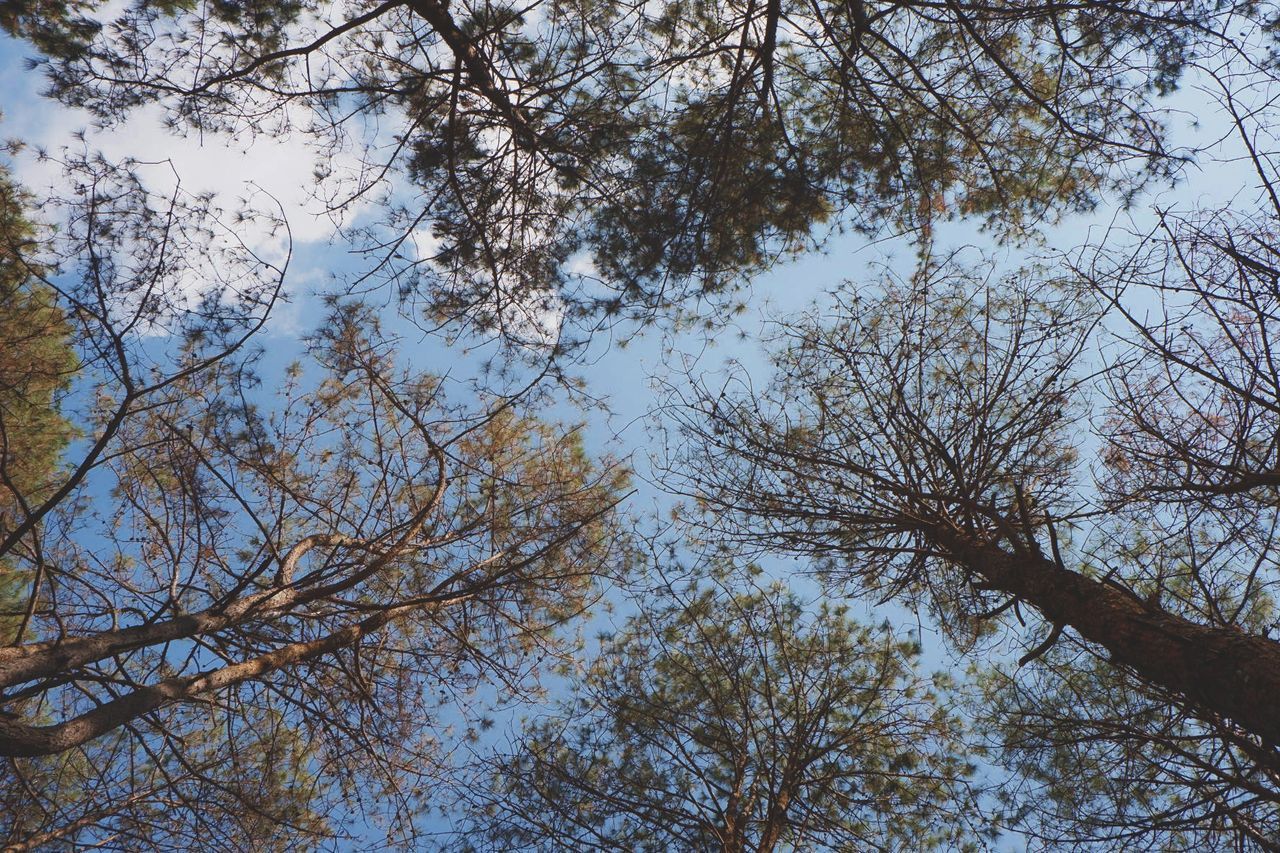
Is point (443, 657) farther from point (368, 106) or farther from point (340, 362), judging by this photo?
point (368, 106)

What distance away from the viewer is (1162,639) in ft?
9.66

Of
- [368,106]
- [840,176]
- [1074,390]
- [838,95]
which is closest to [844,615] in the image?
[1074,390]

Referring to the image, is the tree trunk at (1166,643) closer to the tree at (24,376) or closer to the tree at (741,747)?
the tree at (741,747)

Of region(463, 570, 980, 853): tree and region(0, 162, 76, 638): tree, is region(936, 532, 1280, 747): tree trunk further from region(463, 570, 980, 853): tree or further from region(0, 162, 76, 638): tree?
region(0, 162, 76, 638): tree

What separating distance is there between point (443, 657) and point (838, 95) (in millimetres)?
5661

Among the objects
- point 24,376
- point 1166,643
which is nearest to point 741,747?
point 1166,643

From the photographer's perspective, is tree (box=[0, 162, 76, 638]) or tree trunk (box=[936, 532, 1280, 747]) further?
tree (box=[0, 162, 76, 638])

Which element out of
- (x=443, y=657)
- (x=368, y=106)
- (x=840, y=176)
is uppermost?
(x=840, y=176)

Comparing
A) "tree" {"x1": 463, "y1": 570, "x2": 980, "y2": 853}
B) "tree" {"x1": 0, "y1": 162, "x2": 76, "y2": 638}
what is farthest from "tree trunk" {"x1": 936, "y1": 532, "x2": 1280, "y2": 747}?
"tree" {"x1": 0, "y1": 162, "x2": 76, "y2": 638}

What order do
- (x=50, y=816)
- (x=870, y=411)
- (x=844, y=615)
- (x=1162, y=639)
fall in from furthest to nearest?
(x=844, y=615) → (x=870, y=411) → (x=50, y=816) → (x=1162, y=639)

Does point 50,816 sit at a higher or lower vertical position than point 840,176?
lower

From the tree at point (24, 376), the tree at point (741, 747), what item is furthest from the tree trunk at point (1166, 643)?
the tree at point (24, 376)

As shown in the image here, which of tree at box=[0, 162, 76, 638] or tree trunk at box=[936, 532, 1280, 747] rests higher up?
tree at box=[0, 162, 76, 638]

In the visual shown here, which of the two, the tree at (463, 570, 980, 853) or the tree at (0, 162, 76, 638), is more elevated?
the tree at (0, 162, 76, 638)
